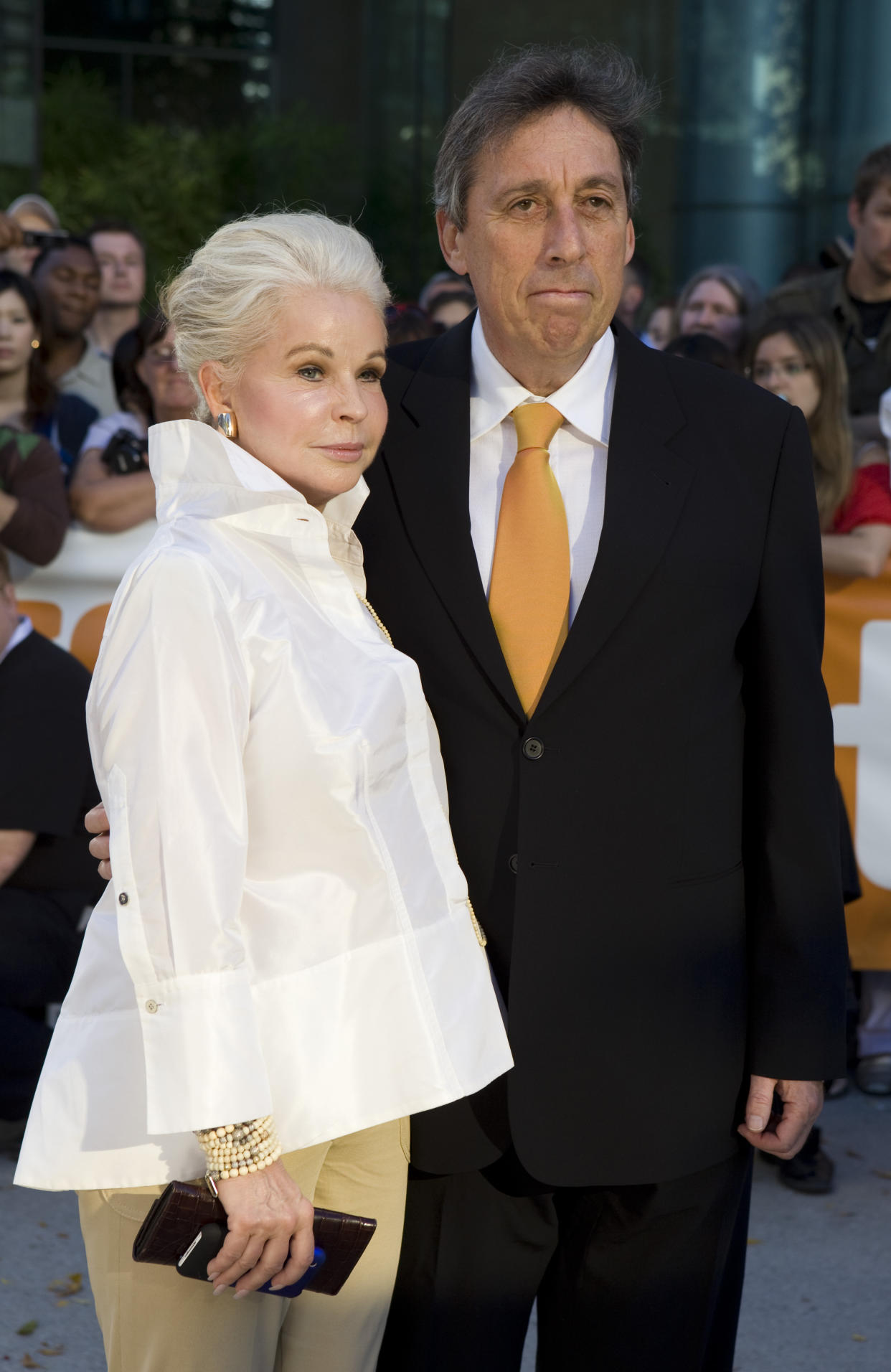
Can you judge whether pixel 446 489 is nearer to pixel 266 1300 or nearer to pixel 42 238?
pixel 266 1300

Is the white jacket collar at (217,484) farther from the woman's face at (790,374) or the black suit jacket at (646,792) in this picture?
the woman's face at (790,374)

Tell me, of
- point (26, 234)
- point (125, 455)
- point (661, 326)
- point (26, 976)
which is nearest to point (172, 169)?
point (26, 234)

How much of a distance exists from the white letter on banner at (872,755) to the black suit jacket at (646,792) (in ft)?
8.20

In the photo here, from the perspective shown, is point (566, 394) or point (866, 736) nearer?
point (566, 394)

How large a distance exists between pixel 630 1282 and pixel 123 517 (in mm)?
3429

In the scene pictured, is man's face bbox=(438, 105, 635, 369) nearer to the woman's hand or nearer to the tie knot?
the tie knot

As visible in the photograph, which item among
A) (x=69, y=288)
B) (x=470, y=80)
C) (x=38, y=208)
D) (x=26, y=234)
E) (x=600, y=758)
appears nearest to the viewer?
(x=600, y=758)

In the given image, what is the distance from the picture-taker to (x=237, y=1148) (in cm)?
189

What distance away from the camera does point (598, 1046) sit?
7.74 ft

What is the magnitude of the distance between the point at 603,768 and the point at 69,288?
15.7ft

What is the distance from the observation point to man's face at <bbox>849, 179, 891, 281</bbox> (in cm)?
550

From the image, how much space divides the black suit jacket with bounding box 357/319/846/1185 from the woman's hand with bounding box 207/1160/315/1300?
42cm

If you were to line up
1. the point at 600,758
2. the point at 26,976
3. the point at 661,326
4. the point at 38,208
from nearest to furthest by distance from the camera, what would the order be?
the point at 600,758 < the point at 26,976 < the point at 661,326 < the point at 38,208

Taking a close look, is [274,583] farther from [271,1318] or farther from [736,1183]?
[736,1183]
